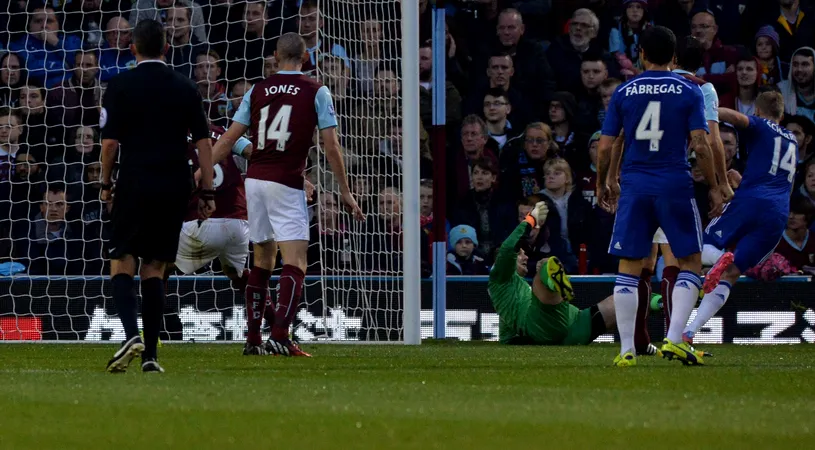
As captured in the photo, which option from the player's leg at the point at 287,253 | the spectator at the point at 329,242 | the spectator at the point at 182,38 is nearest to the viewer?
the player's leg at the point at 287,253

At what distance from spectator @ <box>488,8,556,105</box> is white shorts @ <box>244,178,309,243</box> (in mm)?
5354

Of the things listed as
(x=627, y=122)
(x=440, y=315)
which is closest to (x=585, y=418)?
(x=627, y=122)

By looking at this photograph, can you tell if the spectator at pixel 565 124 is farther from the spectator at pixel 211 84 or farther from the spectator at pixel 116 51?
the spectator at pixel 116 51

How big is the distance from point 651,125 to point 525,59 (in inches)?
249

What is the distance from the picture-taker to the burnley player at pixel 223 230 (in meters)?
10.4

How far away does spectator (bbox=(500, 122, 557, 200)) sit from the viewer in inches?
516

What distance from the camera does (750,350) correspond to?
10.0 metres

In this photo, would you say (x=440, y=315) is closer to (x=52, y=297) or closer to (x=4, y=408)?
(x=52, y=297)

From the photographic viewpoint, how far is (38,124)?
12727 mm

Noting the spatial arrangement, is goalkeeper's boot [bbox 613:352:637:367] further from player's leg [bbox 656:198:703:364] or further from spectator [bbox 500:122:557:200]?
spectator [bbox 500:122:557:200]

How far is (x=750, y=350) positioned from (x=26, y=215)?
6950 millimetres

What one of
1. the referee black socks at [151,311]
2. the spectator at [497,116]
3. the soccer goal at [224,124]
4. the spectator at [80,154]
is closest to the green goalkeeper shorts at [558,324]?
the soccer goal at [224,124]

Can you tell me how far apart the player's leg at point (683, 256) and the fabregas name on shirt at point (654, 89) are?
602 mm

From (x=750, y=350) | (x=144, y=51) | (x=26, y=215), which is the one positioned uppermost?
(x=144, y=51)
